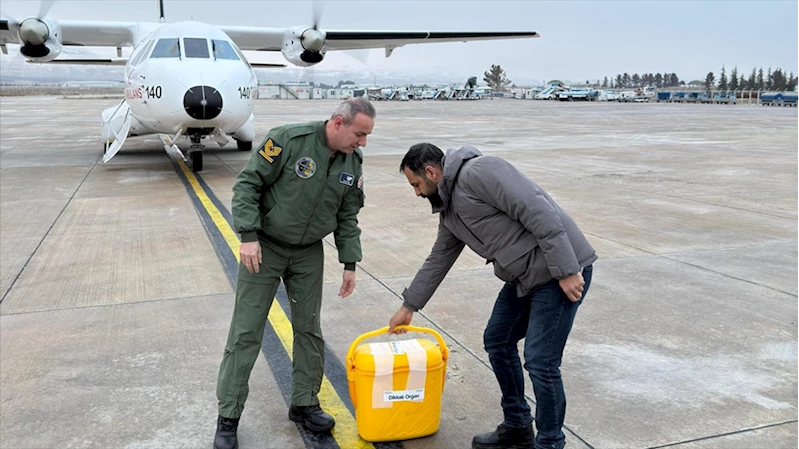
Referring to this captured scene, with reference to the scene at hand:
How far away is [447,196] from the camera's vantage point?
115 inches

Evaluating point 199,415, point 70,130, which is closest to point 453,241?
point 199,415

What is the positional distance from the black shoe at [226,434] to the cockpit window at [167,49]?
381 inches

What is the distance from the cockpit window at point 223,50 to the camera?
Answer: 467 inches

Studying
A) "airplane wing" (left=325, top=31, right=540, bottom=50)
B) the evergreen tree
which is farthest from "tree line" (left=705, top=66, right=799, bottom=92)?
"airplane wing" (left=325, top=31, right=540, bottom=50)

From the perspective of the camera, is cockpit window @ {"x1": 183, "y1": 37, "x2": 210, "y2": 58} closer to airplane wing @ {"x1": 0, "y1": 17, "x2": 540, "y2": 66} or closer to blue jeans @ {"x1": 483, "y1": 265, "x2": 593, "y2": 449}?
airplane wing @ {"x1": 0, "y1": 17, "x2": 540, "y2": 66}

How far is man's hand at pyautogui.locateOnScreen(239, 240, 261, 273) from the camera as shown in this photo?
10.0 ft

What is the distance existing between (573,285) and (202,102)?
925 cm

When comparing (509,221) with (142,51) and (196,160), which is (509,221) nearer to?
(196,160)

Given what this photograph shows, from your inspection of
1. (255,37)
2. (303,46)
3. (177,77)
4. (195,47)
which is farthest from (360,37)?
(177,77)

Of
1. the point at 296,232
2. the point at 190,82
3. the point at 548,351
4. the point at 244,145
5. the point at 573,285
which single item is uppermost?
the point at 190,82

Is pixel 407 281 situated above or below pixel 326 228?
below

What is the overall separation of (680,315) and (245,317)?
136 inches

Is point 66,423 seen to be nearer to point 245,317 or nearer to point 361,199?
point 245,317

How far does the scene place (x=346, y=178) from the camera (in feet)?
10.7
